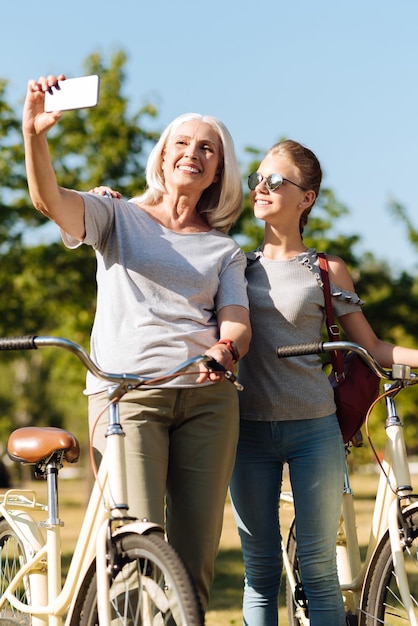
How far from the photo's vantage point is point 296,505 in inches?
162

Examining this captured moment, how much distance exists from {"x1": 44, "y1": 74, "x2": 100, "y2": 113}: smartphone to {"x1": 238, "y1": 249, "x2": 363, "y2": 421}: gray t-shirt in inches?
48.9

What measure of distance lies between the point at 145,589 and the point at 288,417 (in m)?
1.12

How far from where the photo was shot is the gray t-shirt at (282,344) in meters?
4.08

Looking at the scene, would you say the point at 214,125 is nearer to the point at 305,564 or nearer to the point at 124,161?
the point at 305,564

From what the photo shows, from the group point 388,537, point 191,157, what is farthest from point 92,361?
point 388,537

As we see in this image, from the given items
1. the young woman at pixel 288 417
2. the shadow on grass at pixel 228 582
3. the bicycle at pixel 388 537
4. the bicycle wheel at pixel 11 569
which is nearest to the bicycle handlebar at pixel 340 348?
the bicycle at pixel 388 537

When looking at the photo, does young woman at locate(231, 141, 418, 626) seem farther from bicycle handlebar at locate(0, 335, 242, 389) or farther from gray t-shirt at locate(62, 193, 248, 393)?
bicycle handlebar at locate(0, 335, 242, 389)

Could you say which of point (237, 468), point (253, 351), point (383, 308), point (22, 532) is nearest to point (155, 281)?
point (253, 351)

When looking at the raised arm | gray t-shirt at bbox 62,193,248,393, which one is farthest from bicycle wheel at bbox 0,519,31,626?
the raised arm

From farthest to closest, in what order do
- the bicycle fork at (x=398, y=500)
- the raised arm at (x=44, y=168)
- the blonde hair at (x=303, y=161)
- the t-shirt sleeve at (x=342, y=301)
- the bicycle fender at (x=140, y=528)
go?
the blonde hair at (x=303, y=161), the t-shirt sleeve at (x=342, y=301), the bicycle fork at (x=398, y=500), the raised arm at (x=44, y=168), the bicycle fender at (x=140, y=528)

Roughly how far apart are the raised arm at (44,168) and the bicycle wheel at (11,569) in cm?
150

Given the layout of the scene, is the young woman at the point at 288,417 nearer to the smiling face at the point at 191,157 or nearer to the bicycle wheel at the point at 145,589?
the smiling face at the point at 191,157

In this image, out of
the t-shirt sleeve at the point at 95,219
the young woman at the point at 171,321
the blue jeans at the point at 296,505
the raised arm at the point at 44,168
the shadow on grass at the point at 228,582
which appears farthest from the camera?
the shadow on grass at the point at 228,582

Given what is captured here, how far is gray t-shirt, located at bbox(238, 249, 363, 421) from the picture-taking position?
4.08 meters
